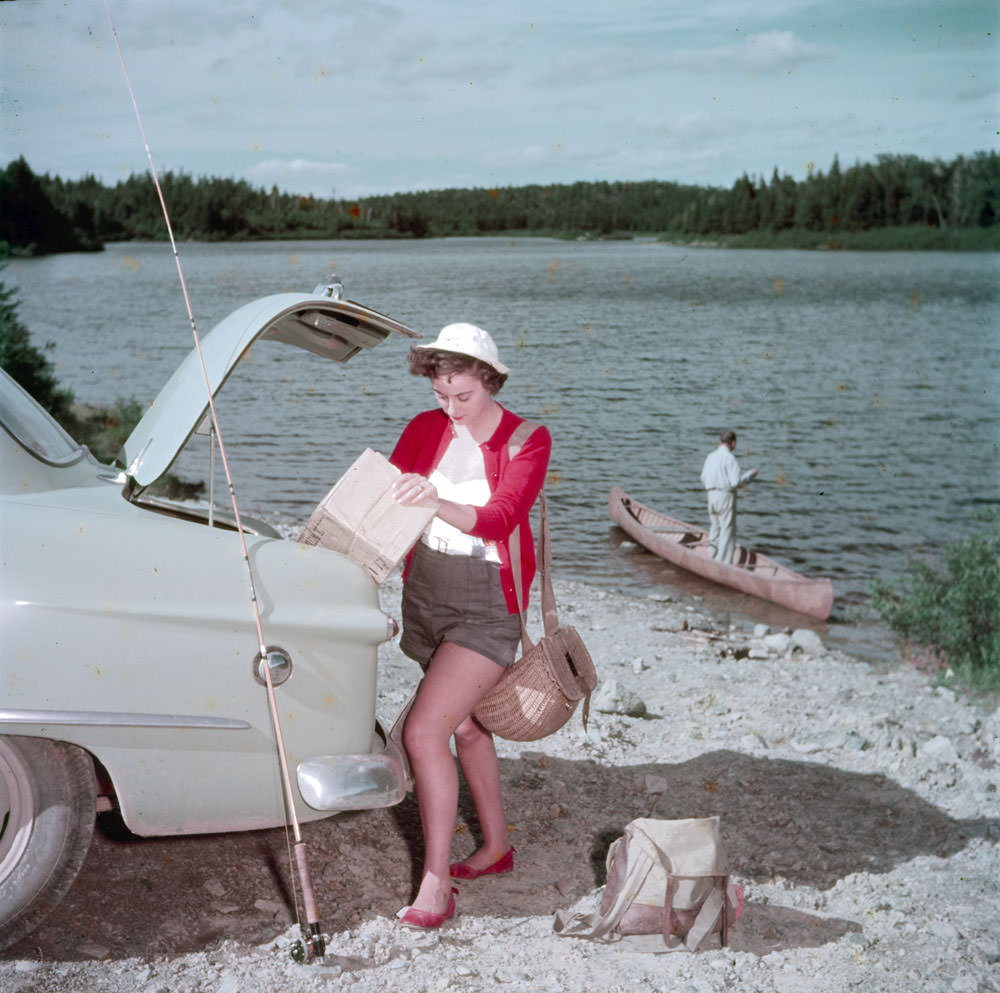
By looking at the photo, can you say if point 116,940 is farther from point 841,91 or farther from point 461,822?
point 841,91

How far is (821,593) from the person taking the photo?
671 inches

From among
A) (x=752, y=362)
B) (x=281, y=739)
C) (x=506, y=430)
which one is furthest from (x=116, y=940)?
(x=752, y=362)

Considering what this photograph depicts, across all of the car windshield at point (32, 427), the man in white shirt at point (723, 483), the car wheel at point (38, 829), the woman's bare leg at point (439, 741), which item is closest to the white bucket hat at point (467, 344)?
the woman's bare leg at point (439, 741)

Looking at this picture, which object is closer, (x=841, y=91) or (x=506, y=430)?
(x=506, y=430)

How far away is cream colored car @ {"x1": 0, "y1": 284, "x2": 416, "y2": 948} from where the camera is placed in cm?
317

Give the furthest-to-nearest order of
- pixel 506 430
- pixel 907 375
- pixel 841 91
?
pixel 841 91 < pixel 907 375 < pixel 506 430

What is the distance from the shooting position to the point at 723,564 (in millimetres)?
18750

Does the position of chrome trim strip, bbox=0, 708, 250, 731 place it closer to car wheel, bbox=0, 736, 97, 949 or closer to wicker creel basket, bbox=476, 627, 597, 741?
car wheel, bbox=0, 736, 97, 949

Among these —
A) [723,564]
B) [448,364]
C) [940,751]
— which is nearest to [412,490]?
[448,364]

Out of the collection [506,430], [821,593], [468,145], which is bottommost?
[821,593]

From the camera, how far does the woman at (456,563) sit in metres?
3.81

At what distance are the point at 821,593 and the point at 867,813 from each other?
12.1m

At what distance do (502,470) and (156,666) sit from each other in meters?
1.28

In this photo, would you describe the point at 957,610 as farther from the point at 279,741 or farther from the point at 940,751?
the point at 279,741
